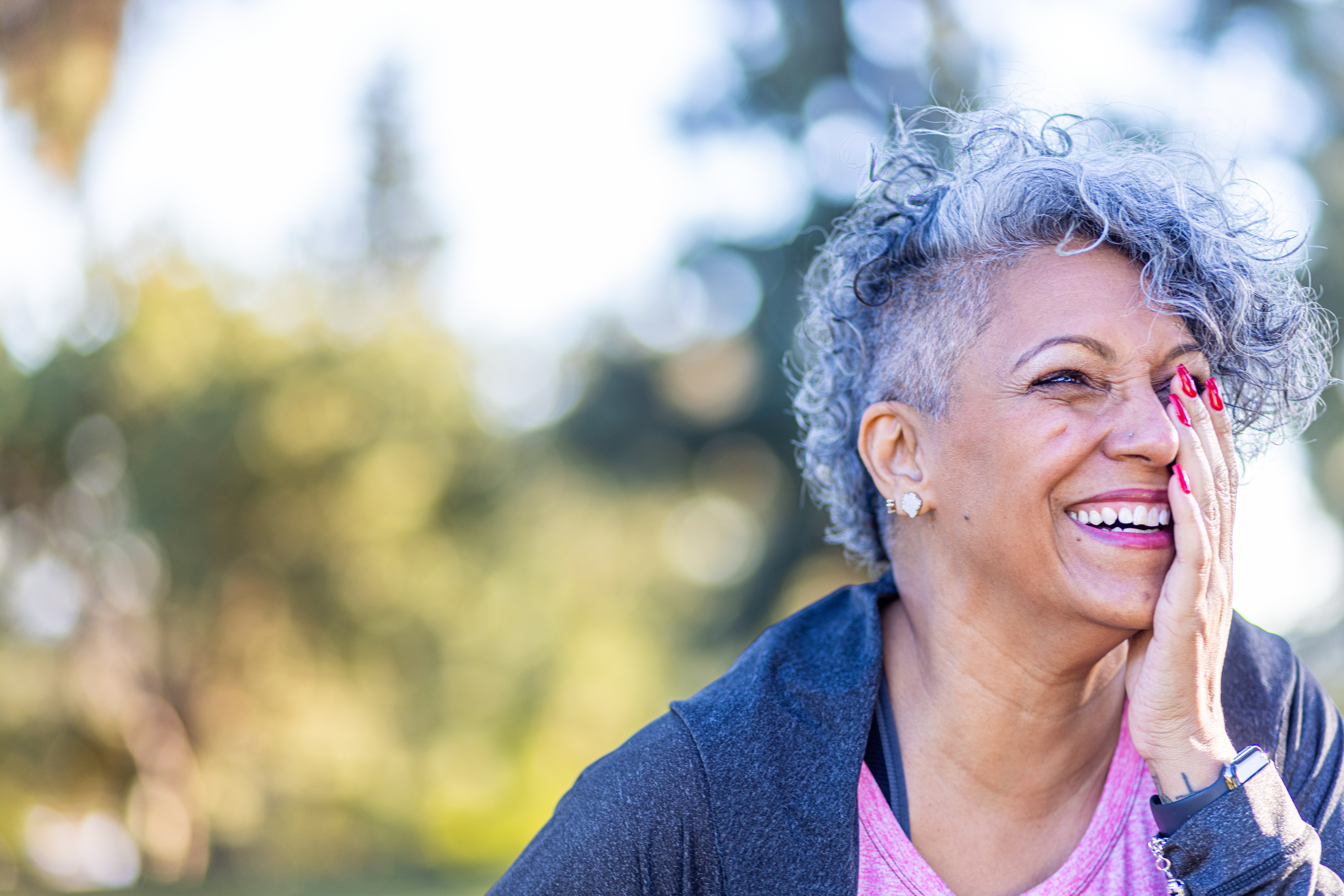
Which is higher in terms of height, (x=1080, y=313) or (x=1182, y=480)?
(x=1080, y=313)

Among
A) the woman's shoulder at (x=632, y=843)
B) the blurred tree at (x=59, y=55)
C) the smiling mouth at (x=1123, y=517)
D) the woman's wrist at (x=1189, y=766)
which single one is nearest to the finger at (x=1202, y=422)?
the smiling mouth at (x=1123, y=517)

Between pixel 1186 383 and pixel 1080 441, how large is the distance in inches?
9.5

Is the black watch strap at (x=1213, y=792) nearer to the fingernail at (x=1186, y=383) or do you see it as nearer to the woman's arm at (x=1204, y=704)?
the woman's arm at (x=1204, y=704)

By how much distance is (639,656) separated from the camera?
22.0 metres

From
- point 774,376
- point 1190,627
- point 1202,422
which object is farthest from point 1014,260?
point 774,376

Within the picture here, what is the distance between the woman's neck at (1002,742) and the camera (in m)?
2.00

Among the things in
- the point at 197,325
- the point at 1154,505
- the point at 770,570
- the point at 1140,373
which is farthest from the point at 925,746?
the point at 197,325

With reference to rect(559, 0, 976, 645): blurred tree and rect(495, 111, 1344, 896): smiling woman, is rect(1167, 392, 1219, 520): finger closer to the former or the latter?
rect(495, 111, 1344, 896): smiling woman

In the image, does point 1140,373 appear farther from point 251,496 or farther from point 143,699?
point 143,699

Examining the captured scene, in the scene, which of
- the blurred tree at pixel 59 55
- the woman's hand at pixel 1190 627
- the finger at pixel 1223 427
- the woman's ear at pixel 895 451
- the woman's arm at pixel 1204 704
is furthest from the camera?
the blurred tree at pixel 59 55

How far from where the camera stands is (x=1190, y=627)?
188 centimetres

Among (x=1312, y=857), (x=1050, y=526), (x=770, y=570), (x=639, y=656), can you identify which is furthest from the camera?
(x=639, y=656)

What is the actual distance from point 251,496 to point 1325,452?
50.4 ft

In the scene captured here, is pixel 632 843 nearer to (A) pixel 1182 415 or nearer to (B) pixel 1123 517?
(B) pixel 1123 517
